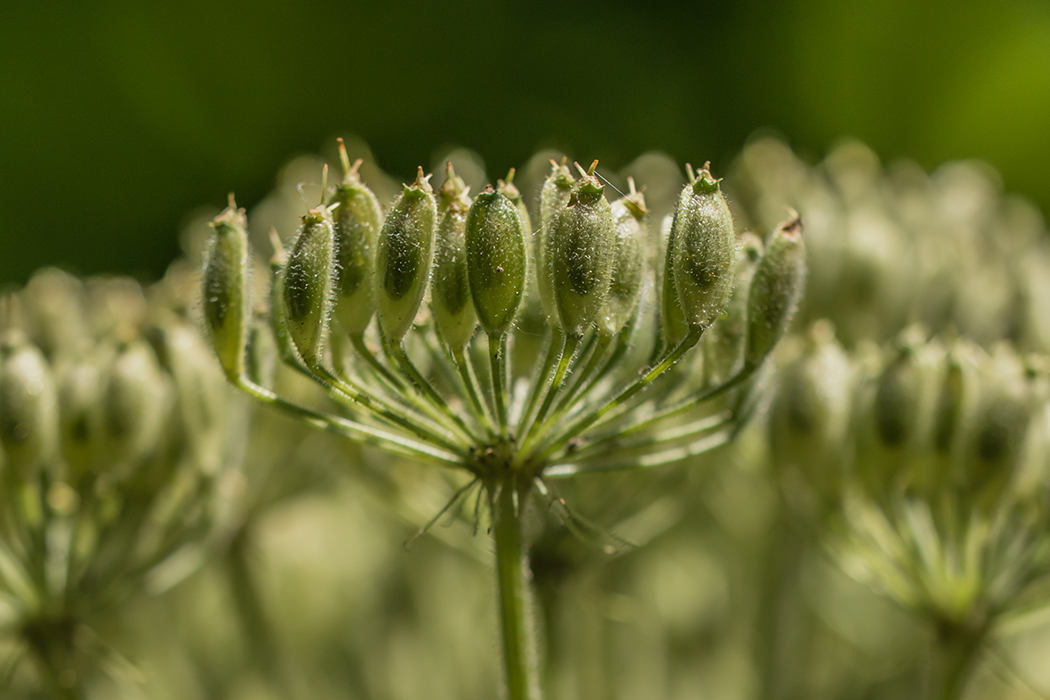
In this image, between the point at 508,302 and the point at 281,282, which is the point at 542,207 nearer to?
the point at 508,302

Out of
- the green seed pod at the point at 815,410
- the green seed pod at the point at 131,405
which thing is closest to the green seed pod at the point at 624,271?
the green seed pod at the point at 815,410

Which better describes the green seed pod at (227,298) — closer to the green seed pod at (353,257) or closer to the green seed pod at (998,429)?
the green seed pod at (353,257)

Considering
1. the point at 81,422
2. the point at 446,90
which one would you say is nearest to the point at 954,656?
the point at 81,422

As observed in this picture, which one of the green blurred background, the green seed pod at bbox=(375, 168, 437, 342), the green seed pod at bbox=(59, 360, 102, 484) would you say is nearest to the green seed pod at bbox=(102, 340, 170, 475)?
the green seed pod at bbox=(59, 360, 102, 484)

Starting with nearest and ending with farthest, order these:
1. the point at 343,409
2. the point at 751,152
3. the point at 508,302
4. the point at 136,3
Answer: the point at 508,302
the point at 343,409
the point at 751,152
the point at 136,3

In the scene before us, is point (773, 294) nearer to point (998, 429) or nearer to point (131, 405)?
point (998, 429)

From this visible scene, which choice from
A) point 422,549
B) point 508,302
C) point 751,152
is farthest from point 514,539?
point 751,152
